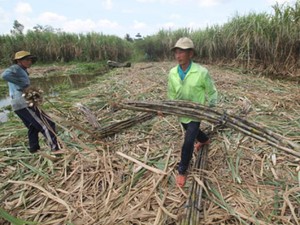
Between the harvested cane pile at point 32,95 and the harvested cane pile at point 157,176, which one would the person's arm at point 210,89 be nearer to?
the harvested cane pile at point 157,176

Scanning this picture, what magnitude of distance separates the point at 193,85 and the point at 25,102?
204 cm

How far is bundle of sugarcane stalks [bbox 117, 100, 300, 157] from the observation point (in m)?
1.96

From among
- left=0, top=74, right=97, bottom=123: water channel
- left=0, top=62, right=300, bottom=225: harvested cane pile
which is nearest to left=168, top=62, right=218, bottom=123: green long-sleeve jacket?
left=0, top=62, right=300, bottom=225: harvested cane pile

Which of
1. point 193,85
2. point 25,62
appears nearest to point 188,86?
point 193,85

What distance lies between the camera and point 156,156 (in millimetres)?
2896

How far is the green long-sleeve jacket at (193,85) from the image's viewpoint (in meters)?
2.32

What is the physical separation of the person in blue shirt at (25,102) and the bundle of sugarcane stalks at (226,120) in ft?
4.50

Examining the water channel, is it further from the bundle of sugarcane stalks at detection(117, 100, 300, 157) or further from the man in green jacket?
the man in green jacket

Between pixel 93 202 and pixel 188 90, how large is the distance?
1.37 meters

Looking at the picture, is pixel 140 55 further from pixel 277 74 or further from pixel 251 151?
pixel 251 151

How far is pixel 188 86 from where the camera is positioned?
2.38 m

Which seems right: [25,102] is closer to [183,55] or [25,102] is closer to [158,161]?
[158,161]

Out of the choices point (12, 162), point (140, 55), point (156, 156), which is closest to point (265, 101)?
point (156, 156)

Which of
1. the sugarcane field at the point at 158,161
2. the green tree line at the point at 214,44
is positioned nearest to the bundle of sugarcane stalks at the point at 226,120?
the sugarcane field at the point at 158,161
